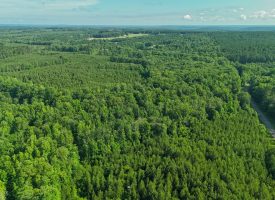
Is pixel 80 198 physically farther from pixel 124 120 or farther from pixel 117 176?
pixel 124 120

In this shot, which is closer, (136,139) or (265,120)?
(136,139)

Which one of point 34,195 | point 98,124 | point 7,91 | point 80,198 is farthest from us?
point 7,91

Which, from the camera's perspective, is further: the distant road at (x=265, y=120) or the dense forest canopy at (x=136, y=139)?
the distant road at (x=265, y=120)

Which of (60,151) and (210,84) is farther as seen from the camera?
(210,84)

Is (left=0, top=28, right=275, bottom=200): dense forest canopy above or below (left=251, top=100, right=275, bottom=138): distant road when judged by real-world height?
above

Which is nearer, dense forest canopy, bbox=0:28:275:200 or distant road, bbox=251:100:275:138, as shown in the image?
dense forest canopy, bbox=0:28:275:200

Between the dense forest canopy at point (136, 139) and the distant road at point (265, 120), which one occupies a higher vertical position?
the dense forest canopy at point (136, 139)

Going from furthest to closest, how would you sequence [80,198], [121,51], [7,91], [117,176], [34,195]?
1. [121,51]
2. [7,91]
3. [117,176]
4. [80,198]
5. [34,195]

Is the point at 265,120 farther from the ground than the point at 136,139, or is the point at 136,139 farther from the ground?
the point at 136,139

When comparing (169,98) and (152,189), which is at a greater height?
(169,98)

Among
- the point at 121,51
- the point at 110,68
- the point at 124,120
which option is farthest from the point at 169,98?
the point at 121,51
